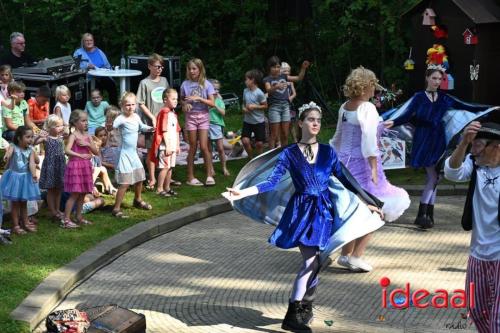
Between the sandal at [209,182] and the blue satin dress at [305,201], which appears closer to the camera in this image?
the blue satin dress at [305,201]

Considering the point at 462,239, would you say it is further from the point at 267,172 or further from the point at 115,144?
the point at 115,144

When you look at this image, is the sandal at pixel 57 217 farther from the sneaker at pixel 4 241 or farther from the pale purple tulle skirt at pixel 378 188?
the pale purple tulle skirt at pixel 378 188

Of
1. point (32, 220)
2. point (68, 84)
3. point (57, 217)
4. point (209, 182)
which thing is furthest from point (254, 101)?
point (32, 220)

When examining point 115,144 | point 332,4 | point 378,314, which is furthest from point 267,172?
point 332,4

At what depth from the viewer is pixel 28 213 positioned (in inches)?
473

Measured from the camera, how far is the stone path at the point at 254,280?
8906mm

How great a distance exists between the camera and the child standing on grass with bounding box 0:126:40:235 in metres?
11.4

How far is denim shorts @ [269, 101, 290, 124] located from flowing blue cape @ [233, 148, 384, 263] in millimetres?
6064

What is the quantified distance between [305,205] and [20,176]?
12.8 ft

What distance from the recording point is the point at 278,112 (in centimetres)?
1566

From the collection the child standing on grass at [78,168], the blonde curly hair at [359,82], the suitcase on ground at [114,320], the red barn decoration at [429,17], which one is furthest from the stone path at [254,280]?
the red barn decoration at [429,17]

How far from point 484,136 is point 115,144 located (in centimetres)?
755

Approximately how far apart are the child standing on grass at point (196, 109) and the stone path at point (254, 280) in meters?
1.80

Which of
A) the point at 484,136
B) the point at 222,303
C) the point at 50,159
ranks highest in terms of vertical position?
the point at 484,136
